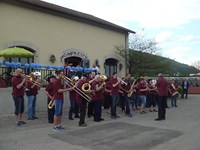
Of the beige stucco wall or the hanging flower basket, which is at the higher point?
the beige stucco wall

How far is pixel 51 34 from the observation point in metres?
19.7

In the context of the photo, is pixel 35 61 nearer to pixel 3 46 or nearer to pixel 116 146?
pixel 3 46

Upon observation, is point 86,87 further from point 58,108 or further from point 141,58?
point 141,58

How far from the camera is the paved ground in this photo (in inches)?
307

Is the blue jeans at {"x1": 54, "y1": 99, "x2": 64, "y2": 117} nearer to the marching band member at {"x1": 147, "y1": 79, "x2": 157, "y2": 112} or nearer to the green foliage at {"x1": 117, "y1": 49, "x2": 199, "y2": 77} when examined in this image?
the marching band member at {"x1": 147, "y1": 79, "x2": 157, "y2": 112}

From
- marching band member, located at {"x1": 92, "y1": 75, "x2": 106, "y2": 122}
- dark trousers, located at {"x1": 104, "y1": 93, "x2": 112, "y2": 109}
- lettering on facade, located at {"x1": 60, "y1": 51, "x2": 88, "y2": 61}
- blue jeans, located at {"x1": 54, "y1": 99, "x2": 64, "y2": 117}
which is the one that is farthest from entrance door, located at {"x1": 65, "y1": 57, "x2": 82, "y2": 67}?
blue jeans, located at {"x1": 54, "y1": 99, "x2": 64, "y2": 117}

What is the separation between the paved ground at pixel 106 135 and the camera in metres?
7.79

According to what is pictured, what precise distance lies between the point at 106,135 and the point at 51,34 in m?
11.9

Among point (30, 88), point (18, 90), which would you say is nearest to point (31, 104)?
point (30, 88)

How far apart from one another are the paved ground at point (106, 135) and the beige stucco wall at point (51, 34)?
23.5ft

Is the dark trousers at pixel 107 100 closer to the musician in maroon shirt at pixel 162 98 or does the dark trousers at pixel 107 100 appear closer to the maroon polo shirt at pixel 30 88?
the musician in maroon shirt at pixel 162 98

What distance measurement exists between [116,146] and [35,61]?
473 inches

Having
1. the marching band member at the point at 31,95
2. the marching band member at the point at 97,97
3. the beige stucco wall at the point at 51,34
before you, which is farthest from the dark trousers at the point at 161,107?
the beige stucco wall at the point at 51,34

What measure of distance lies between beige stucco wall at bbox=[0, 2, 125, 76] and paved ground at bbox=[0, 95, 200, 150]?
23.5 ft
